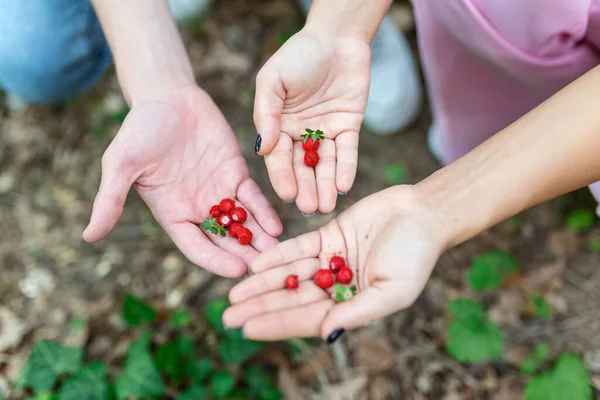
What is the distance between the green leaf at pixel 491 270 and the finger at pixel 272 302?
1356 millimetres

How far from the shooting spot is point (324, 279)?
7.32ft

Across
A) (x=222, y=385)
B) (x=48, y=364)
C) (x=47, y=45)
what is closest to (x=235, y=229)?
(x=222, y=385)

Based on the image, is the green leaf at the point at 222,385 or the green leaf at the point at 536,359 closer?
the green leaf at the point at 222,385

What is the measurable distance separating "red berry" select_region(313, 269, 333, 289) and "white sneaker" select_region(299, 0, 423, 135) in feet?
6.50

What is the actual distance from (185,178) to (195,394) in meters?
1.12

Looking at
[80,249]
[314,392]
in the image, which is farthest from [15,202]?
[314,392]

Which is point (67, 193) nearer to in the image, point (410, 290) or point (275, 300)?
point (275, 300)

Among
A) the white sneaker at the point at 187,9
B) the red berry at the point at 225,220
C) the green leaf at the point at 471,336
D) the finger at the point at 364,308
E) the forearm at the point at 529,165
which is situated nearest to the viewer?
the finger at the point at 364,308

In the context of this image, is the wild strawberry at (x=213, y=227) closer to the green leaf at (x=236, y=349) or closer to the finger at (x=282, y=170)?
the finger at (x=282, y=170)

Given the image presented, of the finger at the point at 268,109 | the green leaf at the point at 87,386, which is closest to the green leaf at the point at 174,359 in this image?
the green leaf at the point at 87,386

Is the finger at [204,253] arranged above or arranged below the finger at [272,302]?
above

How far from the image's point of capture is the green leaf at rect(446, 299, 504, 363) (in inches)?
111

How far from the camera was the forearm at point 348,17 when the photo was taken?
278 cm

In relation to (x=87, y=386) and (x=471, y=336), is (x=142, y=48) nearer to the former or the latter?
(x=87, y=386)
